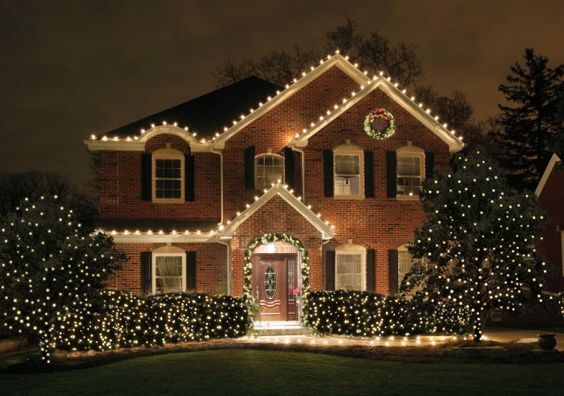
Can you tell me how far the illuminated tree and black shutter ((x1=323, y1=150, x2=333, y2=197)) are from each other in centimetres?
869

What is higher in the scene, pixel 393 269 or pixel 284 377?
pixel 393 269

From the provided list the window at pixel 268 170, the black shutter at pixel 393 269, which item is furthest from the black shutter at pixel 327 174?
the black shutter at pixel 393 269

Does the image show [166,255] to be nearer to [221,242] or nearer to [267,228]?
[221,242]

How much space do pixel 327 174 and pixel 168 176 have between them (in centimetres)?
487

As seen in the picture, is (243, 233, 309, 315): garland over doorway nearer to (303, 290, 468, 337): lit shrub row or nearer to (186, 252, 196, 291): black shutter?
(303, 290, 468, 337): lit shrub row

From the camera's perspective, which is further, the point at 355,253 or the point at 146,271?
the point at 355,253

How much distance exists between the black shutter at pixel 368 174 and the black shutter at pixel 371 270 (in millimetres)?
1760

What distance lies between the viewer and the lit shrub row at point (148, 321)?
21.1 metres

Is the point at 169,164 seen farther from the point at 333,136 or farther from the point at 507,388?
the point at 507,388

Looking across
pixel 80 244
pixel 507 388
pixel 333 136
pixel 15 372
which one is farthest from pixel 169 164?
pixel 507 388

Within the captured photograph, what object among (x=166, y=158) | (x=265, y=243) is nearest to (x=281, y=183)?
(x=265, y=243)

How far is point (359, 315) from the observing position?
23828 mm

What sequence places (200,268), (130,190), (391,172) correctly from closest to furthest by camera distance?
1. (200,268)
2. (130,190)
3. (391,172)

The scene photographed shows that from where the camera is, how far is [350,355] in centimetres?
1914
